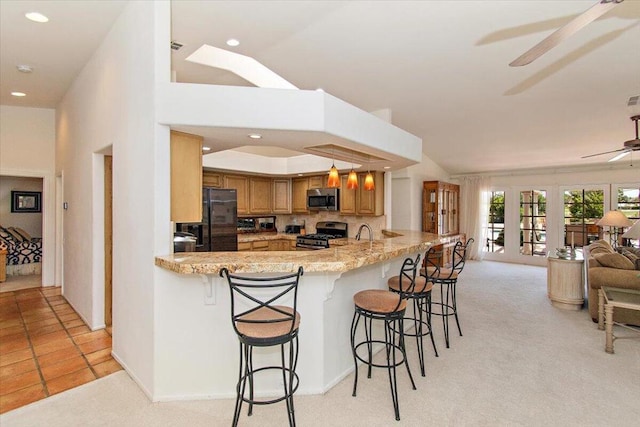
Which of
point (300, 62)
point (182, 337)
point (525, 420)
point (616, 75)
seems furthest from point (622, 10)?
point (182, 337)

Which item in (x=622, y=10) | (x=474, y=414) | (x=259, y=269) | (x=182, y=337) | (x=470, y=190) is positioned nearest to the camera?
(x=259, y=269)

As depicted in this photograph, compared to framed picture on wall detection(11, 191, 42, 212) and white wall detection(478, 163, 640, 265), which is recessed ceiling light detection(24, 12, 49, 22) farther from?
white wall detection(478, 163, 640, 265)

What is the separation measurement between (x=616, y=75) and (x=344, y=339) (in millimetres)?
3953

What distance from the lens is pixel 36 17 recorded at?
271 cm

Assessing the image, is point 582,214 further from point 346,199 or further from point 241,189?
point 241,189

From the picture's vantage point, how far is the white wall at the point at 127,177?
2.29 metres

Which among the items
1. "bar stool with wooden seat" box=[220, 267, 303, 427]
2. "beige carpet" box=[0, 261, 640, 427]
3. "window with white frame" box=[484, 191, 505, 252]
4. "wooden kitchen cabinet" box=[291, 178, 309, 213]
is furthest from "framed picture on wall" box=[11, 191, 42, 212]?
"window with white frame" box=[484, 191, 505, 252]

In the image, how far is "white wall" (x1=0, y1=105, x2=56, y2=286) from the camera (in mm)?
4852

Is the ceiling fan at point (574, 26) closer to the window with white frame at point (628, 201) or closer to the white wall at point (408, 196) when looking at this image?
the white wall at point (408, 196)

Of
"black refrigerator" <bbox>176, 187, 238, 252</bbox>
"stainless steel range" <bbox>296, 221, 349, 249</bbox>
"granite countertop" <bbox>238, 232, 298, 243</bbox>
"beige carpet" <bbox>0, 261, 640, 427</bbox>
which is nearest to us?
"beige carpet" <bbox>0, 261, 640, 427</bbox>

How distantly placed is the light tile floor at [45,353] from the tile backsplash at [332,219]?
155 inches

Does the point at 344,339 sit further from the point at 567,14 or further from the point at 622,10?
the point at 622,10

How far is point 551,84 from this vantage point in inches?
144

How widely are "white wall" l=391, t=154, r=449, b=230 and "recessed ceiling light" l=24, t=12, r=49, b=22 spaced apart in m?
5.67
